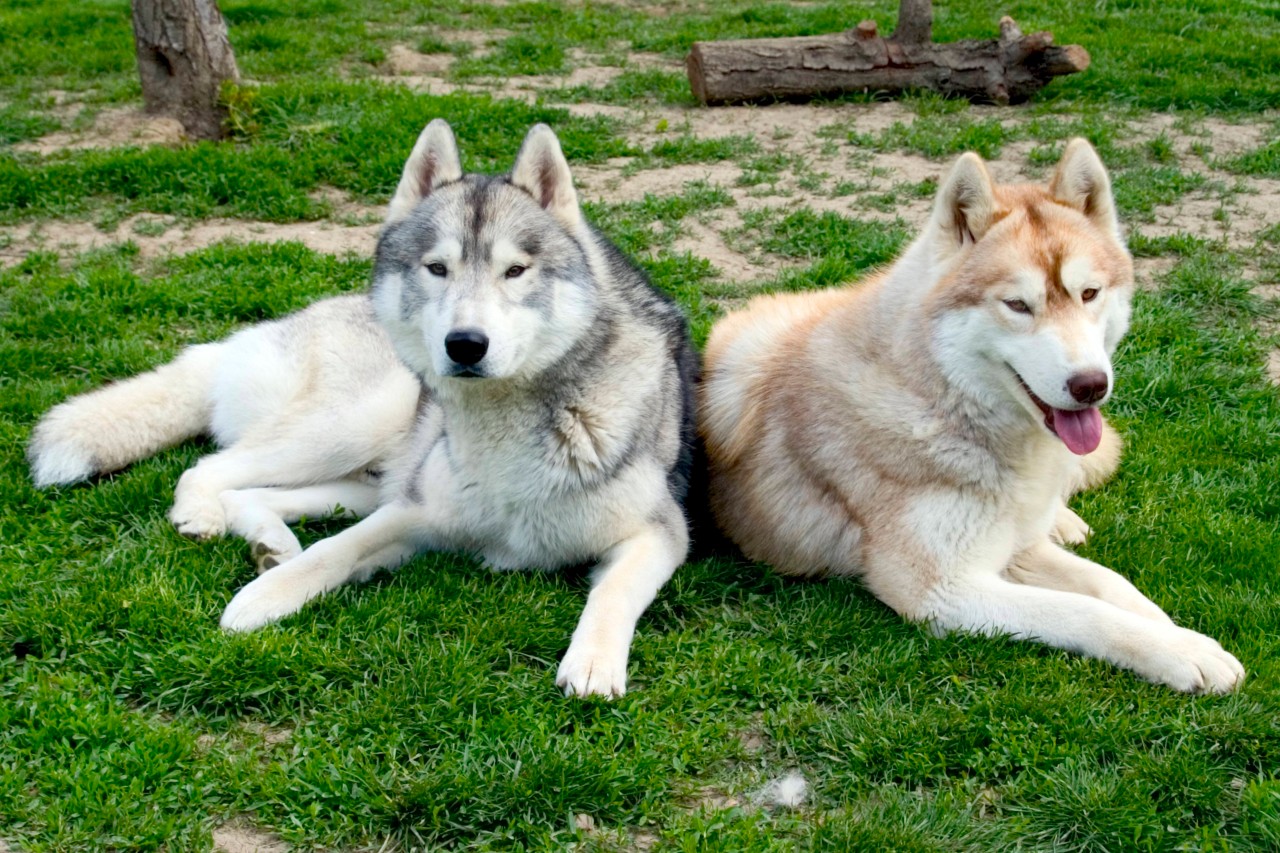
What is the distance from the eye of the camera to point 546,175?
4574 mm

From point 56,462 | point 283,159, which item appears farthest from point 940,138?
point 56,462

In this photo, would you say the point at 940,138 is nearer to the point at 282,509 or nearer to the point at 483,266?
the point at 483,266

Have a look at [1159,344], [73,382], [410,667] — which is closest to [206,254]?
[73,382]

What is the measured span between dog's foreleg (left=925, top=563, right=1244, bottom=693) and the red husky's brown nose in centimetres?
73

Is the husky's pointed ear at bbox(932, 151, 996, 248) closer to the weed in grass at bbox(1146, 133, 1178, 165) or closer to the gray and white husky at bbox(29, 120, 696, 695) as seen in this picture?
the gray and white husky at bbox(29, 120, 696, 695)

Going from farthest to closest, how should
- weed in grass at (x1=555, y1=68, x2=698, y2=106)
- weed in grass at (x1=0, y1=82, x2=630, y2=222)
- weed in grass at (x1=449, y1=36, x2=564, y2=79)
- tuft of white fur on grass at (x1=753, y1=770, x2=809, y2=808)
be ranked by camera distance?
weed in grass at (x1=449, y1=36, x2=564, y2=79), weed in grass at (x1=555, y1=68, x2=698, y2=106), weed in grass at (x1=0, y1=82, x2=630, y2=222), tuft of white fur on grass at (x1=753, y1=770, x2=809, y2=808)

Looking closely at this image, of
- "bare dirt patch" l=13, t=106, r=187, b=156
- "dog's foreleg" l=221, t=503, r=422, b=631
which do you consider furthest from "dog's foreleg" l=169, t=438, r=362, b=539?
"bare dirt patch" l=13, t=106, r=187, b=156

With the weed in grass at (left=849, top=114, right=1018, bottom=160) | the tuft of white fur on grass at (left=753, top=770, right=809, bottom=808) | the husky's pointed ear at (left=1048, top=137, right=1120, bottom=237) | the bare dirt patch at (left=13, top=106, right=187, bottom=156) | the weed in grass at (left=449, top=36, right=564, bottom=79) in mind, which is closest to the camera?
the tuft of white fur on grass at (left=753, top=770, right=809, bottom=808)

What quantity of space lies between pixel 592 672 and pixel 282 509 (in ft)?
6.14

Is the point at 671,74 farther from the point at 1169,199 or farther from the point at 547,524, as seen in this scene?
the point at 547,524

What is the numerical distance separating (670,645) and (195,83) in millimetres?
7498

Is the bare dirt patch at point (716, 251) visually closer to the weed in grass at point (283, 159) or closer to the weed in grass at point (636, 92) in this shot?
the weed in grass at point (283, 159)

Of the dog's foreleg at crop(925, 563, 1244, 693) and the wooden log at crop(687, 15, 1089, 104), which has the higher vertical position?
the wooden log at crop(687, 15, 1089, 104)

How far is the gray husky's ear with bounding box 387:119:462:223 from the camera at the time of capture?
15.0 feet
